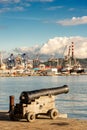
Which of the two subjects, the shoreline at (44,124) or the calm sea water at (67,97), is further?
the calm sea water at (67,97)

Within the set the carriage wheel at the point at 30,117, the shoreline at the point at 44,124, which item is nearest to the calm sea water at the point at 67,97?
the shoreline at the point at 44,124

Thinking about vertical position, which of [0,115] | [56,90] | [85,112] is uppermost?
[56,90]

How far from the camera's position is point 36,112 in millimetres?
15633

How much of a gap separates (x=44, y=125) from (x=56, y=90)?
2.83 m

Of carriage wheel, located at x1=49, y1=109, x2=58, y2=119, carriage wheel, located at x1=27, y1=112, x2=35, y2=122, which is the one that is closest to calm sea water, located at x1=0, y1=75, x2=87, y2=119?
carriage wheel, located at x1=49, y1=109, x2=58, y2=119

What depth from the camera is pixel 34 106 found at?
1550 centimetres

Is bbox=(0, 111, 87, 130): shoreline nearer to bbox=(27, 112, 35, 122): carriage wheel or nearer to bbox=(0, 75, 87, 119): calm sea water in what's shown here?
bbox=(27, 112, 35, 122): carriage wheel

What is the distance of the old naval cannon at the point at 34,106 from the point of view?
1515 cm

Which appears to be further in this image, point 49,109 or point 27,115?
point 49,109

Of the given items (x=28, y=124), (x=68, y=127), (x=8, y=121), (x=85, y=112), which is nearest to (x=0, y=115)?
(x=8, y=121)

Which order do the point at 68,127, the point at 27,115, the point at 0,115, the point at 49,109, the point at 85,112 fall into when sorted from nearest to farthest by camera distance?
the point at 68,127 → the point at 27,115 → the point at 49,109 → the point at 0,115 → the point at 85,112

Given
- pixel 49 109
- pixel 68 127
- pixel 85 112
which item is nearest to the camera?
pixel 68 127

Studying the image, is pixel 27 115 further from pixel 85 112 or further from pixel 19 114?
pixel 85 112

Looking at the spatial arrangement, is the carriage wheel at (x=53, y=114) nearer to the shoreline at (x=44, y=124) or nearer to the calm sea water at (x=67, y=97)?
the shoreline at (x=44, y=124)
